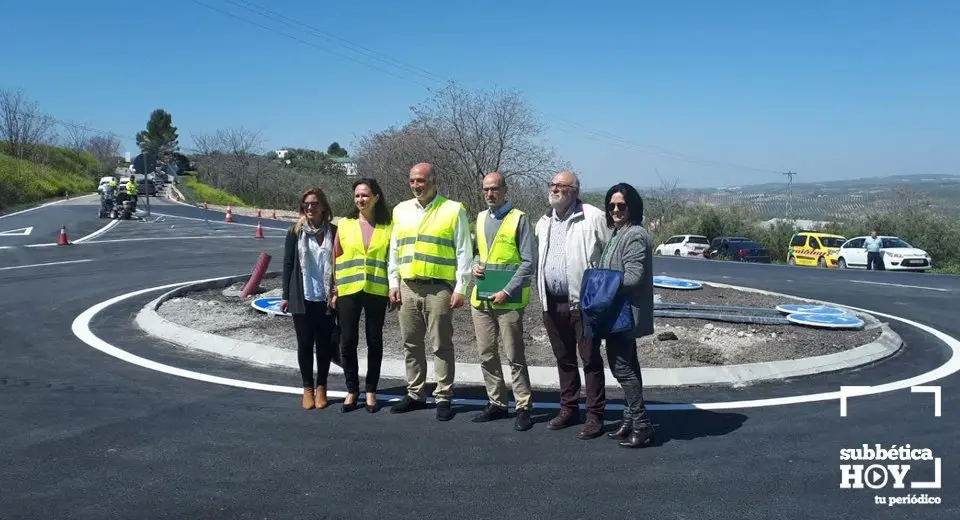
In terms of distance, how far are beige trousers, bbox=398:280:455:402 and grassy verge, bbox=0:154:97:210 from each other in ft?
145

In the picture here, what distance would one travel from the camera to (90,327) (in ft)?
31.8

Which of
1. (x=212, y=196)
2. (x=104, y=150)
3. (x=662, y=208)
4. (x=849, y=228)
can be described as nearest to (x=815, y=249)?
(x=849, y=228)

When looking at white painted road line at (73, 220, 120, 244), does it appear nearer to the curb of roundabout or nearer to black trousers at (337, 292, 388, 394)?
the curb of roundabout

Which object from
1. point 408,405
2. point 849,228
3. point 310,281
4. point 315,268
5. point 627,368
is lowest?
point 408,405

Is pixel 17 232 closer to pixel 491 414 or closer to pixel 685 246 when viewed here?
pixel 491 414

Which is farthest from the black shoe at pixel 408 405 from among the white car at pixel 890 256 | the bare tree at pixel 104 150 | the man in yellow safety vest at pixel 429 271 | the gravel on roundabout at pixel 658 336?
the bare tree at pixel 104 150

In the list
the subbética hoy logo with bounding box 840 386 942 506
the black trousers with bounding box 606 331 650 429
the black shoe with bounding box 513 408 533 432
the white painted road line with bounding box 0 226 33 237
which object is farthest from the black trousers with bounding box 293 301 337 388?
the white painted road line with bounding box 0 226 33 237

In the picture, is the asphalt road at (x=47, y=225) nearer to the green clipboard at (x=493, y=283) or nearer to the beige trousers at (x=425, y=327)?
the beige trousers at (x=425, y=327)

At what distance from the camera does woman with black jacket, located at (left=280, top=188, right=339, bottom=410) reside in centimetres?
643

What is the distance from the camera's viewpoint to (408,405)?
6.32 m

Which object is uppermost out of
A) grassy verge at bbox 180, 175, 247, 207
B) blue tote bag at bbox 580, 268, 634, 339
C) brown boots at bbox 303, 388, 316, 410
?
grassy verge at bbox 180, 175, 247, 207

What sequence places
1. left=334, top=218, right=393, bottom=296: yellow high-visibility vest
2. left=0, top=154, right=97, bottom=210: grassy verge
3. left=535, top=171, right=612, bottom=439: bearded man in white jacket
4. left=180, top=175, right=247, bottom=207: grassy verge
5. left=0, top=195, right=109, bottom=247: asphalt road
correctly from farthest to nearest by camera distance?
left=180, top=175, right=247, bottom=207: grassy verge → left=0, top=154, right=97, bottom=210: grassy verge → left=0, top=195, right=109, bottom=247: asphalt road → left=334, top=218, right=393, bottom=296: yellow high-visibility vest → left=535, top=171, right=612, bottom=439: bearded man in white jacket

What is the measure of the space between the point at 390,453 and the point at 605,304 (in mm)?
1788

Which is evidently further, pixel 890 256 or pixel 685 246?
pixel 685 246
